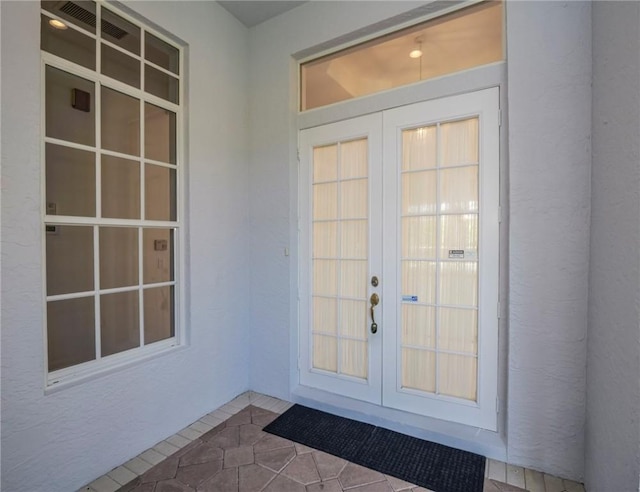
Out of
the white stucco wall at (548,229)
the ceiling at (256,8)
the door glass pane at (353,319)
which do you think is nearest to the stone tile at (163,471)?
the door glass pane at (353,319)

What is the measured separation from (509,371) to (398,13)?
2691mm

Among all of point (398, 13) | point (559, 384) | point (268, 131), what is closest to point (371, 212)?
point (268, 131)

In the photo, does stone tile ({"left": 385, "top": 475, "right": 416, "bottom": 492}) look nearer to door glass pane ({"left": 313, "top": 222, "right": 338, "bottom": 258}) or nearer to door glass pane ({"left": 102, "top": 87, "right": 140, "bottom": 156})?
door glass pane ({"left": 313, "top": 222, "right": 338, "bottom": 258})

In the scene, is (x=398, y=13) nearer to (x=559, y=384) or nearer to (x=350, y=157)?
(x=350, y=157)

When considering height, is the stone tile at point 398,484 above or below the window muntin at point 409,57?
below

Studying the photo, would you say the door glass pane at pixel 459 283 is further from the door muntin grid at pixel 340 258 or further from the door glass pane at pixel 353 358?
the door glass pane at pixel 353 358

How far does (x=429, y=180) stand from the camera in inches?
93.2

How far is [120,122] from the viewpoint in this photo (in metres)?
2.25

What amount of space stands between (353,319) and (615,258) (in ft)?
5.72

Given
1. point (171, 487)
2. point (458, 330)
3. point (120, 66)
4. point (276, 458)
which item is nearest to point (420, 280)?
point (458, 330)

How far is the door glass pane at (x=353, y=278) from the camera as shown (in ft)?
8.63

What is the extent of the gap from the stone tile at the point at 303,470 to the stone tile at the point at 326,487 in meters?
0.03

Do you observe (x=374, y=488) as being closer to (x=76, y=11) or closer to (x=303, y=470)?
(x=303, y=470)

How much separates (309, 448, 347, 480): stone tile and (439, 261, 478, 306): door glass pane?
1328mm
